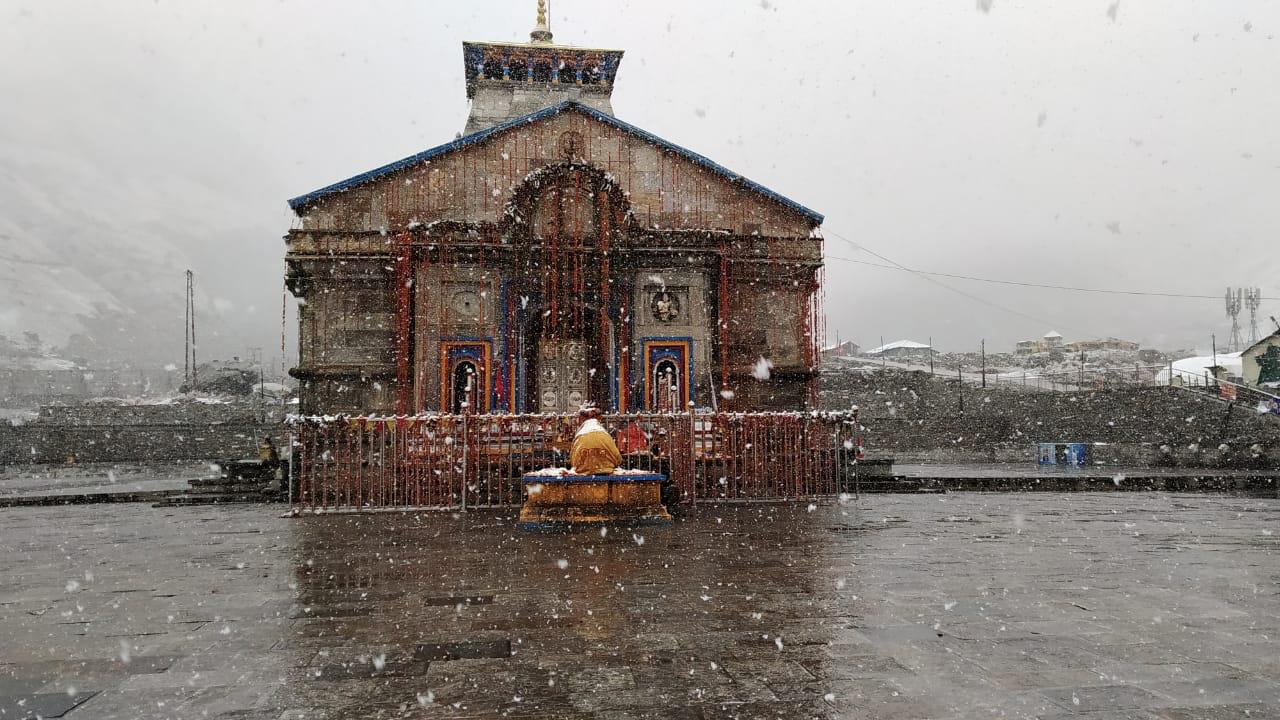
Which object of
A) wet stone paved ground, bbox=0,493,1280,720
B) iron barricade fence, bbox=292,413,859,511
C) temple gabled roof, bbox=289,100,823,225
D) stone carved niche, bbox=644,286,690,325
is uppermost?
temple gabled roof, bbox=289,100,823,225

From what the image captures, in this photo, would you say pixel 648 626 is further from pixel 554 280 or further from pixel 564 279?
pixel 564 279

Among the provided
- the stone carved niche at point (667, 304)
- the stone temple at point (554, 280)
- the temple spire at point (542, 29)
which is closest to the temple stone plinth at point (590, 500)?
the stone temple at point (554, 280)

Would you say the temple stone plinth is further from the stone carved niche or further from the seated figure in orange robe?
the stone carved niche

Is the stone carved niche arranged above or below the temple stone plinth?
above

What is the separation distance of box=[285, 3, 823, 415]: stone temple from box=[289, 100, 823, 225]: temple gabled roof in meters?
0.06

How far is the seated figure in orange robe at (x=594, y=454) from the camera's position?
12078mm

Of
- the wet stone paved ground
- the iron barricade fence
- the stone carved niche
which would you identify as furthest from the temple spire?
the wet stone paved ground

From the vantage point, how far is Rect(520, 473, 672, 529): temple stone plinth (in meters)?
11.8

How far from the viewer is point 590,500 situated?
1194 cm

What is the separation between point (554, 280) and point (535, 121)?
5198 millimetres

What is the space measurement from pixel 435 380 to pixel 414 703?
19759 mm

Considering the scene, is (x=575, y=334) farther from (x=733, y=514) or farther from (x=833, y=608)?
(x=833, y=608)

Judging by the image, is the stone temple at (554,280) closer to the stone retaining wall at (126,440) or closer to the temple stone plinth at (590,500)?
the temple stone plinth at (590,500)

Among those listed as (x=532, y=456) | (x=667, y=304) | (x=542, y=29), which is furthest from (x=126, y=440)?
(x=532, y=456)
